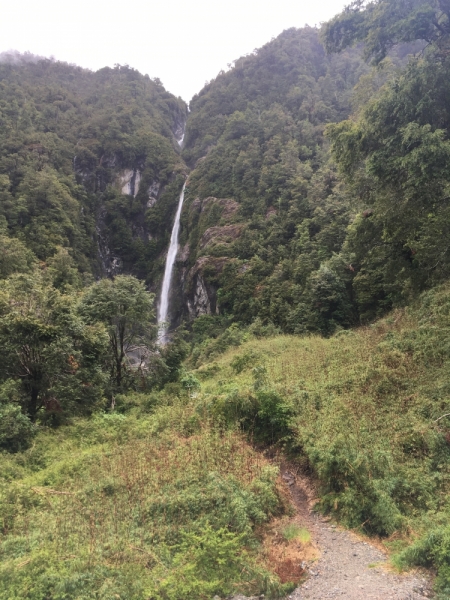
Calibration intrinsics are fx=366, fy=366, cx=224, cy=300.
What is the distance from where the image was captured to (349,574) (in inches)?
157

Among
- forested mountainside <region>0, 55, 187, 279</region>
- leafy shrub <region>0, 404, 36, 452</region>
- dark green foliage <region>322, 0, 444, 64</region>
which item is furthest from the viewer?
forested mountainside <region>0, 55, 187, 279</region>

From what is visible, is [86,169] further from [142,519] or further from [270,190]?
[142,519]

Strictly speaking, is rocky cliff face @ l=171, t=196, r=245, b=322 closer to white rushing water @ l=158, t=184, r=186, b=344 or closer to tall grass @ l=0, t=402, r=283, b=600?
white rushing water @ l=158, t=184, r=186, b=344

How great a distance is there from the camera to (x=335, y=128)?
1148 cm

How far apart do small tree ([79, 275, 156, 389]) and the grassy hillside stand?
16.5 feet

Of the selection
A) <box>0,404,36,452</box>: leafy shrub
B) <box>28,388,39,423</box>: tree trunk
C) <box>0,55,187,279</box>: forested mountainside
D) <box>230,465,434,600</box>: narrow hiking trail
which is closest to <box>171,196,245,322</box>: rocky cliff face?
<box>0,55,187,279</box>: forested mountainside

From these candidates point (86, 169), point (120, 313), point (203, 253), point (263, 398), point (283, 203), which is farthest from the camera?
point (86, 169)

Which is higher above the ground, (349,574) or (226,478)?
(226,478)

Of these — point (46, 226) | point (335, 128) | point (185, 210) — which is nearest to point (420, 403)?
point (335, 128)

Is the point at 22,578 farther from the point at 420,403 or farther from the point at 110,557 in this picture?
the point at 420,403

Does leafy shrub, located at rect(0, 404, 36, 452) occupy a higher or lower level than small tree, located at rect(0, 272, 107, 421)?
lower

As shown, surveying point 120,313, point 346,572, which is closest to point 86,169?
point 120,313

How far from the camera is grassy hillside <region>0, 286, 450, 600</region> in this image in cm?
384

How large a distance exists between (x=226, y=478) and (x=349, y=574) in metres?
2.04
